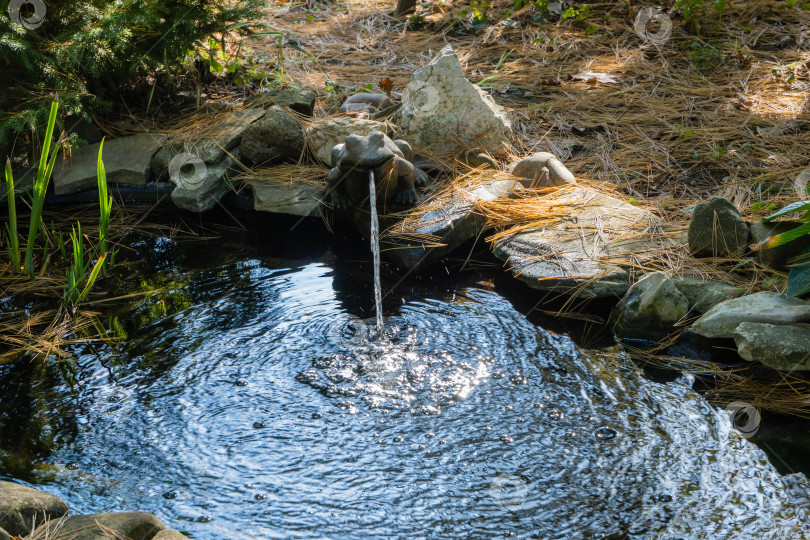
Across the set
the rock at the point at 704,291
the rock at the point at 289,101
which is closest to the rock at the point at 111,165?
the rock at the point at 289,101

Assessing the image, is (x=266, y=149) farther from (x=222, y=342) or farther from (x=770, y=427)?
(x=770, y=427)

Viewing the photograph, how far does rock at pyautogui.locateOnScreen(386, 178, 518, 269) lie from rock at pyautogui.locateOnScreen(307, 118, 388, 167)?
814 mm


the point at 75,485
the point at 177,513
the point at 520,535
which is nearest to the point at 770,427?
the point at 520,535

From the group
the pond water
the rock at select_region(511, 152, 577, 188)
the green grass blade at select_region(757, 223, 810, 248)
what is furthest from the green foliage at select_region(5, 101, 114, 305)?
the green grass blade at select_region(757, 223, 810, 248)

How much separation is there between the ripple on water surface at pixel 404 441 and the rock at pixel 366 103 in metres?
2.52

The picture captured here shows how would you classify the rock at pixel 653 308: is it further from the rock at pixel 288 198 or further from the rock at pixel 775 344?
the rock at pixel 288 198

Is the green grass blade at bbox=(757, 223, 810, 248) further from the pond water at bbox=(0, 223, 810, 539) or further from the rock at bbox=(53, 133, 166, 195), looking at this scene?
the rock at bbox=(53, 133, 166, 195)

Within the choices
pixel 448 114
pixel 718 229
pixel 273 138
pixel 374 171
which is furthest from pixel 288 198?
pixel 718 229

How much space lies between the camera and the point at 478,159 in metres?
5.25

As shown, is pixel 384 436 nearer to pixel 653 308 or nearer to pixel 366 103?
pixel 653 308

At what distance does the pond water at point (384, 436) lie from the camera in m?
2.49

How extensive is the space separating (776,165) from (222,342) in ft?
12.5

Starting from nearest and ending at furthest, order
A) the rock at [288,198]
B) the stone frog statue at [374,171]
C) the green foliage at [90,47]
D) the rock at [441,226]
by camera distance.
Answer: the stone frog statue at [374,171] → the rock at [441,226] → the green foliage at [90,47] → the rock at [288,198]

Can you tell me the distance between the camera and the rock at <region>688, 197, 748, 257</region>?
3738 mm
